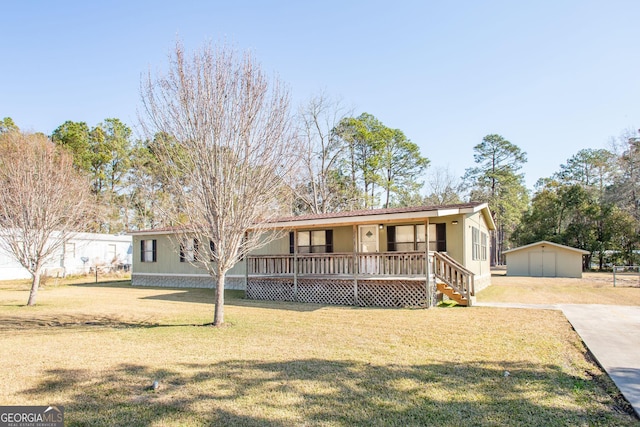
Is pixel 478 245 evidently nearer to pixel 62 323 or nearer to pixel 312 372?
pixel 312 372

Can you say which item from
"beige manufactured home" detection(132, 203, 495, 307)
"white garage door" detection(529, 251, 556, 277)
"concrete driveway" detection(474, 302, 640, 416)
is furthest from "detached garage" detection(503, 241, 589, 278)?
"concrete driveway" detection(474, 302, 640, 416)

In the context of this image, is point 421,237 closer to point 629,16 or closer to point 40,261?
point 629,16

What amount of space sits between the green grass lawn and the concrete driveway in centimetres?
20

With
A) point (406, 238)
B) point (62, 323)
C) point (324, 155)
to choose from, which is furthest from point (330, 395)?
point (324, 155)

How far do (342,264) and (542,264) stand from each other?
2066 centimetres

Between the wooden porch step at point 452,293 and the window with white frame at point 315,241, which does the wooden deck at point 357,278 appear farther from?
the window with white frame at point 315,241

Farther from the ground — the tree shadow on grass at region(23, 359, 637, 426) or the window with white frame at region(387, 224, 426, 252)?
the window with white frame at region(387, 224, 426, 252)

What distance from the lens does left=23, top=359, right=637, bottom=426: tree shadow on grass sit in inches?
154

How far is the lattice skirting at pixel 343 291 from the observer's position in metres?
12.2

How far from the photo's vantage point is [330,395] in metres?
4.50

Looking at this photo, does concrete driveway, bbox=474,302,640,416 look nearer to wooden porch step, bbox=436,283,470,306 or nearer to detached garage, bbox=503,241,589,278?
wooden porch step, bbox=436,283,470,306

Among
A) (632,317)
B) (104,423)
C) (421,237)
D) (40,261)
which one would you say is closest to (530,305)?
(632,317)

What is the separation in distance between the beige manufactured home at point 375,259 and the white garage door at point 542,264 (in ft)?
40.4

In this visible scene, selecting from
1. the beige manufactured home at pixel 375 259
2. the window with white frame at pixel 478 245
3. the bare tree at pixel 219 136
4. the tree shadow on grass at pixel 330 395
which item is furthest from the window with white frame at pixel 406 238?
the tree shadow on grass at pixel 330 395
